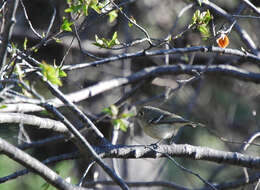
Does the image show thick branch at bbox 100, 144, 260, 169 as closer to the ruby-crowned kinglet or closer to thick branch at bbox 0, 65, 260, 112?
thick branch at bbox 0, 65, 260, 112

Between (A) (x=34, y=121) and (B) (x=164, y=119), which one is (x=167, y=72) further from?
(A) (x=34, y=121)

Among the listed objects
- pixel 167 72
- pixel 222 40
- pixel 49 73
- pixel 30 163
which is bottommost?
pixel 30 163

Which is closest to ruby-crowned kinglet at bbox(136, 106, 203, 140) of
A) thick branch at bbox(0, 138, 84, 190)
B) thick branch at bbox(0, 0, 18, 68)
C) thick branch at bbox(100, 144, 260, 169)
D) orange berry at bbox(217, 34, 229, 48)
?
thick branch at bbox(100, 144, 260, 169)

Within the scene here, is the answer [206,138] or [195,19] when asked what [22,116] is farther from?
[206,138]

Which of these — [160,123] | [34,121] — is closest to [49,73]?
[34,121]

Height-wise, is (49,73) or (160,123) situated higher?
(49,73)

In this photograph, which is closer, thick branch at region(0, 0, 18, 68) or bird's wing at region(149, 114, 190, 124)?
thick branch at region(0, 0, 18, 68)

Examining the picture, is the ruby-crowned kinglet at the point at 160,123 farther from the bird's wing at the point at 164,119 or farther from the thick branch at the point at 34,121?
the thick branch at the point at 34,121

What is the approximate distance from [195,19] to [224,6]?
3649mm

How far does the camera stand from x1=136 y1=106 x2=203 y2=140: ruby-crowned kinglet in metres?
3.77

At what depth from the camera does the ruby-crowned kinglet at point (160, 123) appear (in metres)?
3.77

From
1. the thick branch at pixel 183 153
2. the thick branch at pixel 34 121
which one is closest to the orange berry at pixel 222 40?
the thick branch at pixel 183 153

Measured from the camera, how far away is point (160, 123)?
3920 mm

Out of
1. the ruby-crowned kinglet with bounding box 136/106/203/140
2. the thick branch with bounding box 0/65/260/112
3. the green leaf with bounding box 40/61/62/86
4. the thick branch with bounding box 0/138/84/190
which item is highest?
the green leaf with bounding box 40/61/62/86
